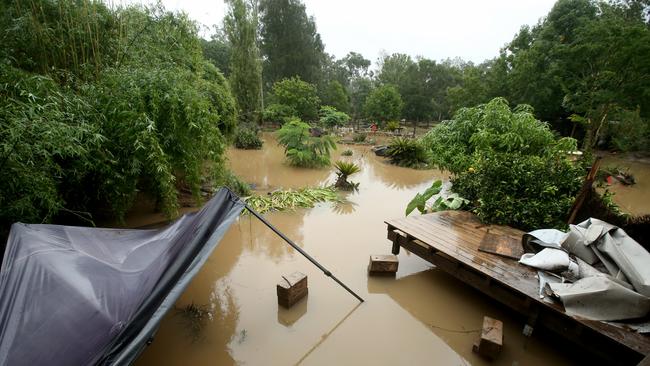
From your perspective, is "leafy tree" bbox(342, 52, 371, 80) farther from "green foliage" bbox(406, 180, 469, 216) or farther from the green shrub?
"green foliage" bbox(406, 180, 469, 216)

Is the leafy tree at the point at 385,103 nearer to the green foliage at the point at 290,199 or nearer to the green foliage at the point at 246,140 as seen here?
the green foliage at the point at 246,140

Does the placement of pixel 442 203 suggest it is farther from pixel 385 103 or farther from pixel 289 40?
pixel 289 40

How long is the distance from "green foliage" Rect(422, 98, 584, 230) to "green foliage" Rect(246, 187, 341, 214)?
278 centimetres

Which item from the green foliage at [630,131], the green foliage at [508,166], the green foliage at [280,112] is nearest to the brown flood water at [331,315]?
the green foliage at [508,166]

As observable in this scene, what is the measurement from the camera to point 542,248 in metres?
3.30

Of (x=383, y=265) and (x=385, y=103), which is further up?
(x=385, y=103)

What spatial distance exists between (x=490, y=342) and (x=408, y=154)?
9.06m

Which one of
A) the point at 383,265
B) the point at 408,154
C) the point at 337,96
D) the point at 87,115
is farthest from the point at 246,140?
the point at 383,265

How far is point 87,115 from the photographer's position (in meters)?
3.15

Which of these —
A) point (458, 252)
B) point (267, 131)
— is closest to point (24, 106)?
point (458, 252)

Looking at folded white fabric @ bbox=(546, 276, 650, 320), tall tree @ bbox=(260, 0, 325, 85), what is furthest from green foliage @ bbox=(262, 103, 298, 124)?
folded white fabric @ bbox=(546, 276, 650, 320)

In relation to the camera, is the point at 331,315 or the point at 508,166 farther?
the point at 508,166

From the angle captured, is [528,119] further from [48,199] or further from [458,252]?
[48,199]

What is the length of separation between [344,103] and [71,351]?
20.8m
